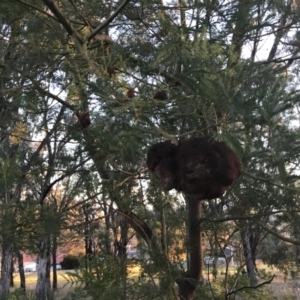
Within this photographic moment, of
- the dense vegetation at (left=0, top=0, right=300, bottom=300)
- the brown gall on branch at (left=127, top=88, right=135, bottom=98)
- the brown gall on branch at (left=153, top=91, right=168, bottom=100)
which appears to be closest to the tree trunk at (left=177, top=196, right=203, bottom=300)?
the dense vegetation at (left=0, top=0, right=300, bottom=300)

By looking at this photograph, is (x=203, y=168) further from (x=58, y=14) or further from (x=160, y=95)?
(x=58, y=14)

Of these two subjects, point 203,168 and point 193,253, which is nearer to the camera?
point 203,168

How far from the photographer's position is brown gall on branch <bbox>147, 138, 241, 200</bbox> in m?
1.18

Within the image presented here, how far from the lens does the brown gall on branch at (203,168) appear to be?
1.18 metres

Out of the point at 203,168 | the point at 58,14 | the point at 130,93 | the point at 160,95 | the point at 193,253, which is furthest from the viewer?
the point at 193,253

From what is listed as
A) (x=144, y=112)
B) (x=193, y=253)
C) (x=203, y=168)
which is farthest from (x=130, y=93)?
(x=193, y=253)

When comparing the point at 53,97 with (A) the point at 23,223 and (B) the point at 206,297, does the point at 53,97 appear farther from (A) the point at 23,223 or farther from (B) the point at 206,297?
(B) the point at 206,297

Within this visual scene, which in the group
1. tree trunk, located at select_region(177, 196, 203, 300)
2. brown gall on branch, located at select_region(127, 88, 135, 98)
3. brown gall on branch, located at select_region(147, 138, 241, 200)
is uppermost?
brown gall on branch, located at select_region(127, 88, 135, 98)

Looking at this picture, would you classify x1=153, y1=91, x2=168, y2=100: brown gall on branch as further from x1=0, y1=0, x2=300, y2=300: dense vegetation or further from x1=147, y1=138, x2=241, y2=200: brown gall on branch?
x1=147, y1=138, x2=241, y2=200: brown gall on branch

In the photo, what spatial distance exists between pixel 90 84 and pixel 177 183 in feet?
1.34

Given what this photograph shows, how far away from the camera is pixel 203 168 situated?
3.88 ft

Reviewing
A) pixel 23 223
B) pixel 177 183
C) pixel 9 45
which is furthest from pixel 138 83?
pixel 9 45

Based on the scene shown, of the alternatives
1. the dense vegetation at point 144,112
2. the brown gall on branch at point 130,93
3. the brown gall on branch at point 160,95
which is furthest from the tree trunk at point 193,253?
the brown gall on branch at point 130,93

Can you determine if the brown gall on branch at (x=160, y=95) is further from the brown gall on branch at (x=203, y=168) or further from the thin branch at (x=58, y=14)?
the thin branch at (x=58, y=14)
